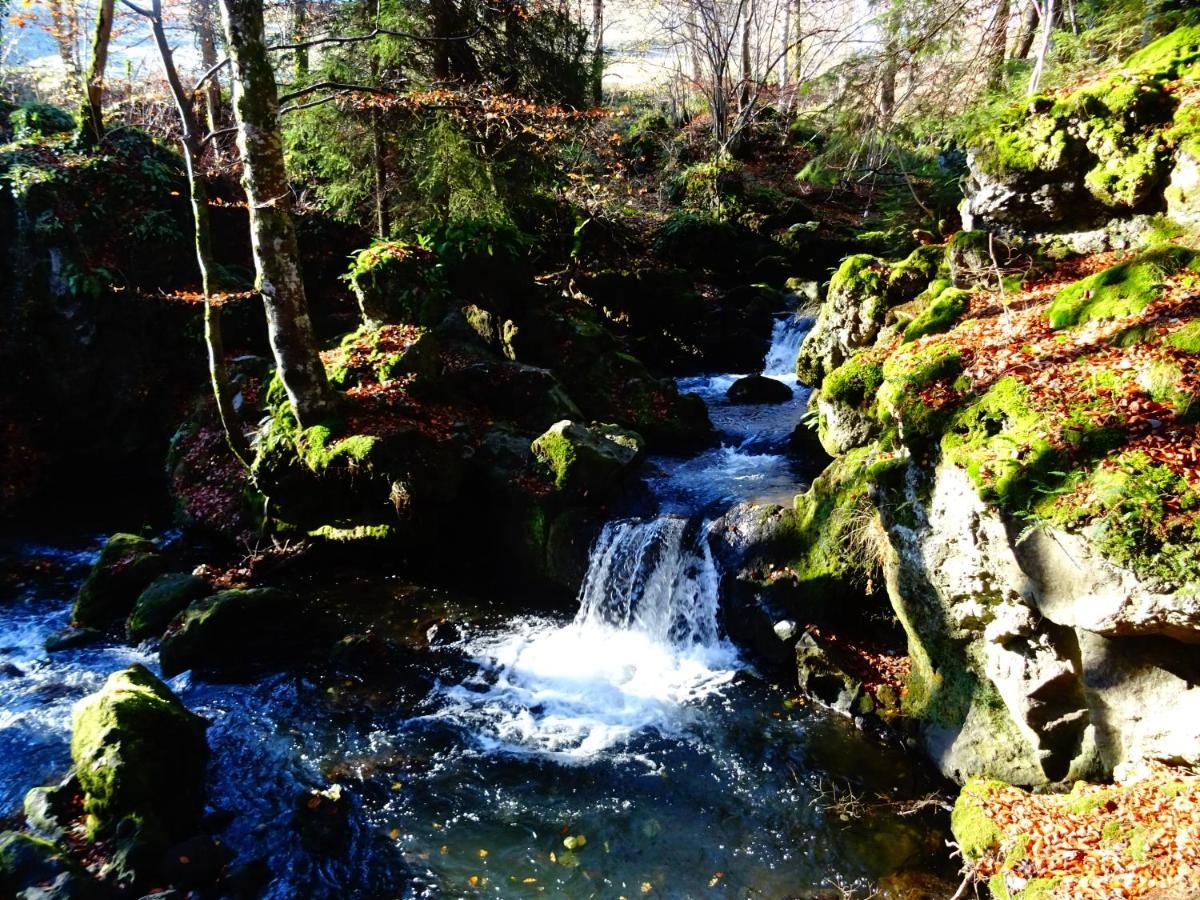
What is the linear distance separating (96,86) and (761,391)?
1441 cm

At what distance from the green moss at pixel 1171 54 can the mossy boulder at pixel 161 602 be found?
12.9 meters

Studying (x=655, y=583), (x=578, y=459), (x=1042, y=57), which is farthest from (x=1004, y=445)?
(x=1042, y=57)

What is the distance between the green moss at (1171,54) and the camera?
732 cm

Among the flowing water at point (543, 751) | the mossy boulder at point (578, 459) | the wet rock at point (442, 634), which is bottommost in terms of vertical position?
the flowing water at point (543, 751)

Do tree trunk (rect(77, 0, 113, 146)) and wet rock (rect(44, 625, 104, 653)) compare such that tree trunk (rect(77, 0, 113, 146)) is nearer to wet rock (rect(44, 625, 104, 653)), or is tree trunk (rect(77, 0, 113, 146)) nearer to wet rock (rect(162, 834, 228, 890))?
wet rock (rect(44, 625, 104, 653))

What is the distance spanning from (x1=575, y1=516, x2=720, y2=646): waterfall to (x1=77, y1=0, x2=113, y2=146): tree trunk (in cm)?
1346

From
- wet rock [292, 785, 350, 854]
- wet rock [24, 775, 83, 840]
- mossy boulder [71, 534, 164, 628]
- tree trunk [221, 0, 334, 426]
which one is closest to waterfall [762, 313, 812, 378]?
tree trunk [221, 0, 334, 426]

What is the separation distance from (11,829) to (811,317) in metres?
15.5

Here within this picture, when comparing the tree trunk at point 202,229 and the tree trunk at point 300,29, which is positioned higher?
the tree trunk at point 300,29

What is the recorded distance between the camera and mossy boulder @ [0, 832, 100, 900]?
4.52 meters

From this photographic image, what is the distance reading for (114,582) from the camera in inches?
357

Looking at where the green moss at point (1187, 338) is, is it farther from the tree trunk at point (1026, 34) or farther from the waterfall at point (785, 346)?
the tree trunk at point (1026, 34)

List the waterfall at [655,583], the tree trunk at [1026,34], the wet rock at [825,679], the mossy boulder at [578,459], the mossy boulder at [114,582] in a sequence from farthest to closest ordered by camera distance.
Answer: the tree trunk at [1026,34] → the mossy boulder at [578,459] → the mossy boulder at [114,582] → the waterfall at [655,583] → the wet rock at [825,679]

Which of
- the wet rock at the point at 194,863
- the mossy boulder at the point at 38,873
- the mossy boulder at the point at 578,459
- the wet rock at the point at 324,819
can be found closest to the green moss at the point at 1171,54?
the mossy boulder at the point at 578,459
